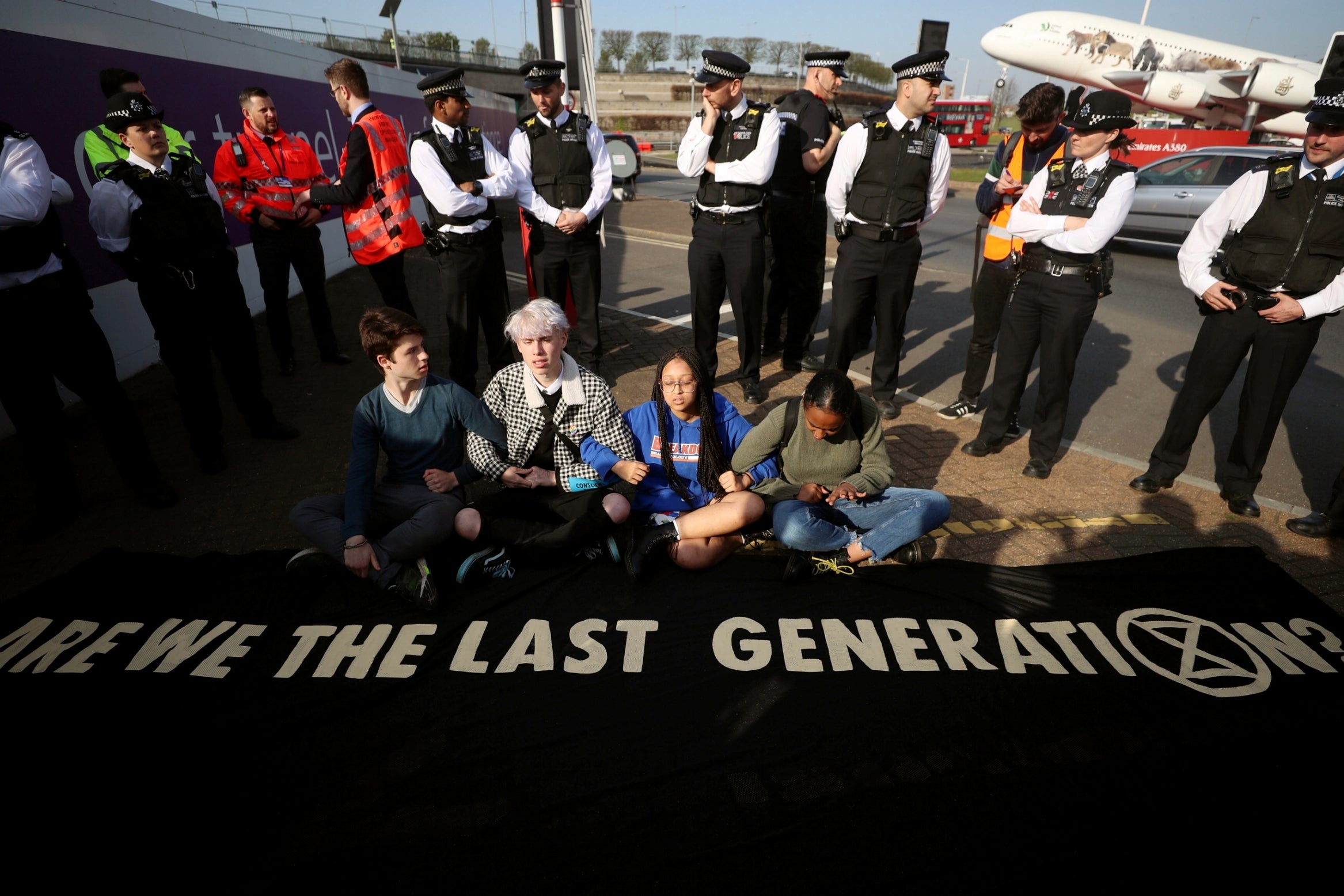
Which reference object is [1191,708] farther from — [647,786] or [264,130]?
[264,130]

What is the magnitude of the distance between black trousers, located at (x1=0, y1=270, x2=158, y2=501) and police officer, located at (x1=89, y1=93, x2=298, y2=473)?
0.36 m

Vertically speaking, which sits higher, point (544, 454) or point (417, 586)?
point (544, 454)

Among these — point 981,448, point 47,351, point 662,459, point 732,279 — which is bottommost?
point 981,448

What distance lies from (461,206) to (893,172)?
3.03 m

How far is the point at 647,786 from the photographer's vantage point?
88.5 inches

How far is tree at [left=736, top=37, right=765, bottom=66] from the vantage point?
331 ft

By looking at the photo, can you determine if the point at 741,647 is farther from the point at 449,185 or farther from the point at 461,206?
the point at 449,185

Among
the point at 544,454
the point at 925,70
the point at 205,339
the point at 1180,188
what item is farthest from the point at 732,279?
the point at 1180,188

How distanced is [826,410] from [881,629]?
985mm

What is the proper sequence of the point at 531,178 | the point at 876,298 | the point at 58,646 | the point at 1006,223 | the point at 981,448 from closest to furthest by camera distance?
the point at 58,646
the point at 981,448
the point at 1006,223
the point at 876,298
the point at 531,178

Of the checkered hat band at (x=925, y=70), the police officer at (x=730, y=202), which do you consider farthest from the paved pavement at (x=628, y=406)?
the checkered hat band at (x=925, y=70)

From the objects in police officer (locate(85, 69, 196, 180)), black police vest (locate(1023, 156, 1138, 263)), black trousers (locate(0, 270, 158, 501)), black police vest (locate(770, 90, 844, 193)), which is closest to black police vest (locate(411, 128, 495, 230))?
police officer (locate(85, 69, 196, 180))

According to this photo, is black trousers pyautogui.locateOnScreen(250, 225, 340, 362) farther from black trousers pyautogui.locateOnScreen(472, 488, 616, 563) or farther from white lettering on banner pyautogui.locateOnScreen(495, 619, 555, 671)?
white lettering on banner pyautogui.locateOnScreen(495, 619, 555, 671)

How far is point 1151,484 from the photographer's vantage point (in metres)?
4.43
